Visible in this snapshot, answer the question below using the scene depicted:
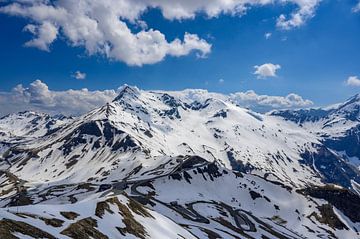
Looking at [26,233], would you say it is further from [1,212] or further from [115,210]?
[115,210]

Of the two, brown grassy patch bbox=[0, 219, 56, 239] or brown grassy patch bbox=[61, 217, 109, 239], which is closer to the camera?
brown grassy patch bbox=[0, 219, 56, 239]

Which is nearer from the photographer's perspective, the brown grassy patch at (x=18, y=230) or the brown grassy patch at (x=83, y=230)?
the brown grassy patch at (x=18, y=230)

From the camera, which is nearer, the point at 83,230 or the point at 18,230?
the point at 18,230

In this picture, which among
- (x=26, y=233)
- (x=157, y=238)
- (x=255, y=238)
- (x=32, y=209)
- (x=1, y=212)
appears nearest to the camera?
(x=26, y=233)

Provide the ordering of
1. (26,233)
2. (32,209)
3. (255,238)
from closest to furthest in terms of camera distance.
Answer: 1. (26,233)
2. (32,209)
3. (255,238)

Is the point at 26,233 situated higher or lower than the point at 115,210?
lower

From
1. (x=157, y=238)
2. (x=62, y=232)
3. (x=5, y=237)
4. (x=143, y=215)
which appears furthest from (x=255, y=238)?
(x=5, y=237)

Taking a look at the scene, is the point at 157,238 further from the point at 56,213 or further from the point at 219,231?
the point at 219,231

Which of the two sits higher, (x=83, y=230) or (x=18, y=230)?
(x=83, y=230)

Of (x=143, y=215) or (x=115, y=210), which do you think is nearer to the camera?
(x=115, y=210)

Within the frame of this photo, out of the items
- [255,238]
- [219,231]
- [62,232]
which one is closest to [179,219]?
[219,231]
